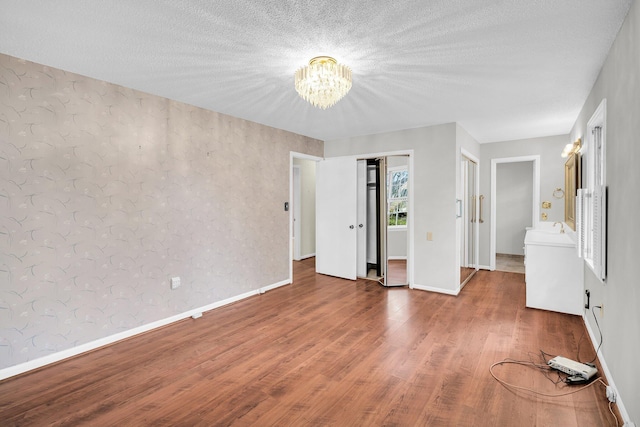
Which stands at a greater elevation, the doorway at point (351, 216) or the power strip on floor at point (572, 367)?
the doorway at point (351, 216)

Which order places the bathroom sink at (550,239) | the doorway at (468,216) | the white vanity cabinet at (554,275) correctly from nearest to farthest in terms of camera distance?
the white vanity cabinet at (554,275) < the bathroom sink at (550,239) < the doorway at (468,216)

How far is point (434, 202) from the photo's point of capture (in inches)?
183

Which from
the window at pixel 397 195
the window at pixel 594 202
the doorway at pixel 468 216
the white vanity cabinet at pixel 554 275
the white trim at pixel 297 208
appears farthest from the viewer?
the white trim at pixel 297 208

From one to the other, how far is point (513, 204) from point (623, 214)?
618cm

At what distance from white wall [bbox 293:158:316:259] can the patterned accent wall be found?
2.96m

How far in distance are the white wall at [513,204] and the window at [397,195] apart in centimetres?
293

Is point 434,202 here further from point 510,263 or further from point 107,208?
point 107,208

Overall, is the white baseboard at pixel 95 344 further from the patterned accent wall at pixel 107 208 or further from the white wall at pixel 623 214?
the white wall at pixel 623 214

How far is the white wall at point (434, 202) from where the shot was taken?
450 centimetres

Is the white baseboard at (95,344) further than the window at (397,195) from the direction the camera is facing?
No

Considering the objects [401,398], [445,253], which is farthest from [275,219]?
[401,398]

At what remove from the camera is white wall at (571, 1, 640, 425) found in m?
1.75

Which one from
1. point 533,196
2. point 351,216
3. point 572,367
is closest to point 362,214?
point 351,216

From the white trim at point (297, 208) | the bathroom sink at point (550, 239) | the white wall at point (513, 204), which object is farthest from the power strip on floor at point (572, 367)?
the white wall at point (513, 204)
